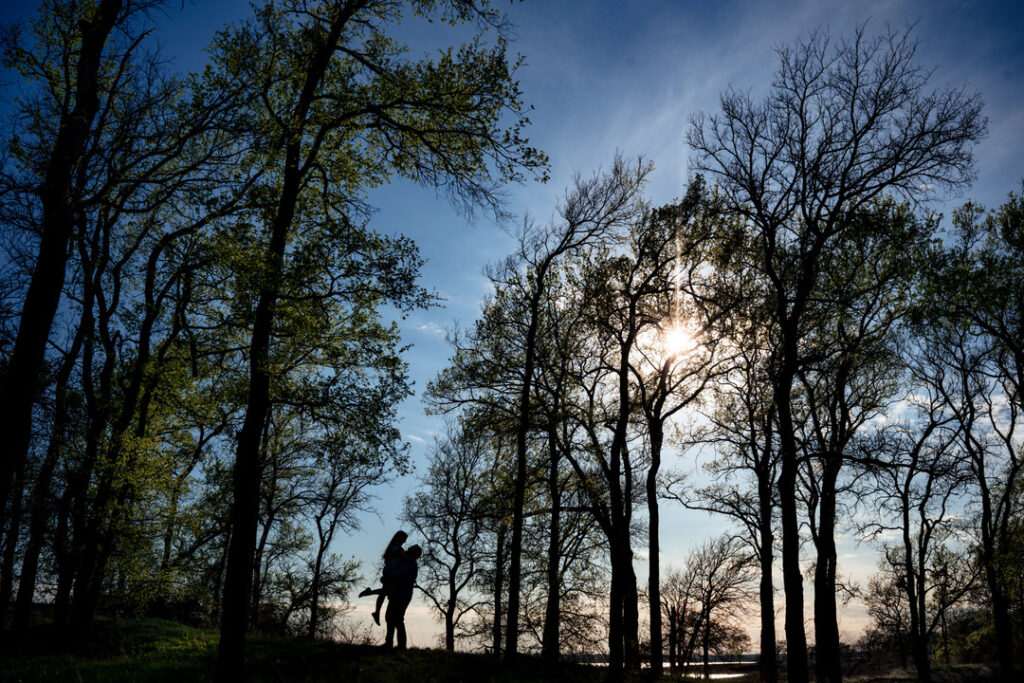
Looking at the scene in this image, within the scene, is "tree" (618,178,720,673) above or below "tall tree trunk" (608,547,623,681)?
above

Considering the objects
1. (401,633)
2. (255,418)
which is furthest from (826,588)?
(255,418)

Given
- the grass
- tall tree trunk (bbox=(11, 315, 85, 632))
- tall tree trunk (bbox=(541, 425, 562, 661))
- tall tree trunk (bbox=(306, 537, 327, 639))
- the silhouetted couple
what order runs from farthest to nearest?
tall tree trunk (bbox=(306, 537, 327, 639))
tall tree trunk (bbox=(541, 425, 562, 661))
tall tree trunk (bbox=(11, 315, 85, 632))
the silhouetted couple
the grass

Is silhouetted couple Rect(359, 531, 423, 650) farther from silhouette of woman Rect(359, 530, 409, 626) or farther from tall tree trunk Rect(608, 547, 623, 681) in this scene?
tall tree trunk Rect(608, 547, 623, 681)

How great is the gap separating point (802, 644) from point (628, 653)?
6658 mm

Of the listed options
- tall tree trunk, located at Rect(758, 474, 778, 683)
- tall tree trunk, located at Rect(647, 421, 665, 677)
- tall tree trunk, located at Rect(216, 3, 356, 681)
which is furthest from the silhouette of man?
tall tree trunk, located at Rect(758, 474, 778, 683)

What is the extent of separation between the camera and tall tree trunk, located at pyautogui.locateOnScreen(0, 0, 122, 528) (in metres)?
6.31

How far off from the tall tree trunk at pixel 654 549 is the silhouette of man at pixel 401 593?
7.51 metres

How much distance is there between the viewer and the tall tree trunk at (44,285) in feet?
20.7

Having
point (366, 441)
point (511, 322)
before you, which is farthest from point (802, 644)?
point (511, 322)

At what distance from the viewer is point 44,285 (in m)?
6.63

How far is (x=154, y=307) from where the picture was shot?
1677 cm

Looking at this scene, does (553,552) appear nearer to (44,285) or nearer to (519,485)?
(519,485)

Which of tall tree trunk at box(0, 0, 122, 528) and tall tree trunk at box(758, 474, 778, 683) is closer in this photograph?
tall tree trunk at box(0, 0, 122, 528)

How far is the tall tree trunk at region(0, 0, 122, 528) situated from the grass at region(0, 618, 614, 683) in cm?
510
